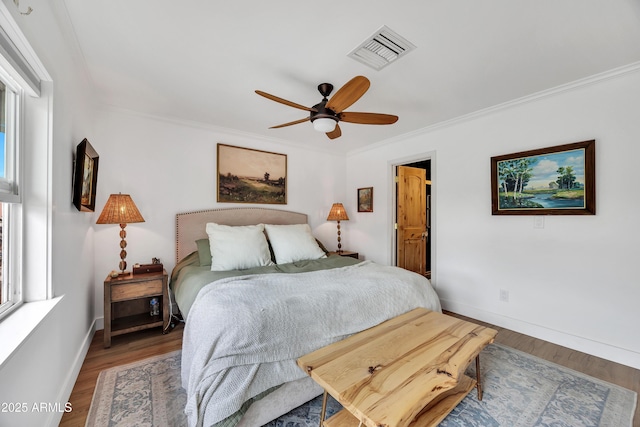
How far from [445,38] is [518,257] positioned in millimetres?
2258

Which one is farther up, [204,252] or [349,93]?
[349,93]

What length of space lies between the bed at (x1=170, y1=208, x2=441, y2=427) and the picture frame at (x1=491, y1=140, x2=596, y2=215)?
138 cm

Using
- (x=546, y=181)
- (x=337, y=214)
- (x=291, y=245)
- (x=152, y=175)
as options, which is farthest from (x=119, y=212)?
(x=546, y=181)

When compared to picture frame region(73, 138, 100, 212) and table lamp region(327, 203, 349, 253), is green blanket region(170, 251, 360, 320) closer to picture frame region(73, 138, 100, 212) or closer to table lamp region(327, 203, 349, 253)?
picture frame region(73, 138, 100, 212)

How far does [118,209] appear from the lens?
251cm

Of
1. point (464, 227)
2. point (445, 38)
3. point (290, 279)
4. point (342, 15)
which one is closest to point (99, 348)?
Answer: point (290, 279)

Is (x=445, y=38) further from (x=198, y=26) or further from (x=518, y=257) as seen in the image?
(x=518, y=257)

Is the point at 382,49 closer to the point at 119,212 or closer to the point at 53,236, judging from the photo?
the point at 53,236

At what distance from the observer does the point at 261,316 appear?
1.50 m

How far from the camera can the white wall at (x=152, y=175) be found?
282 cm

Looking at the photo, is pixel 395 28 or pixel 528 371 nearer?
pixel 395 28

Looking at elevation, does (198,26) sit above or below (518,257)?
above

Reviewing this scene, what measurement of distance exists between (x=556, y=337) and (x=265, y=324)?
2.80 meters

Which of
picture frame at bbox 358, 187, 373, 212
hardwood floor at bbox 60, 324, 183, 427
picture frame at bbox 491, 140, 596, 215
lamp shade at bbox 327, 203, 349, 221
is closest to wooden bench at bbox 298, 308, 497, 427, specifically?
hardwood floor at bbox 60, 324, 183, 427
